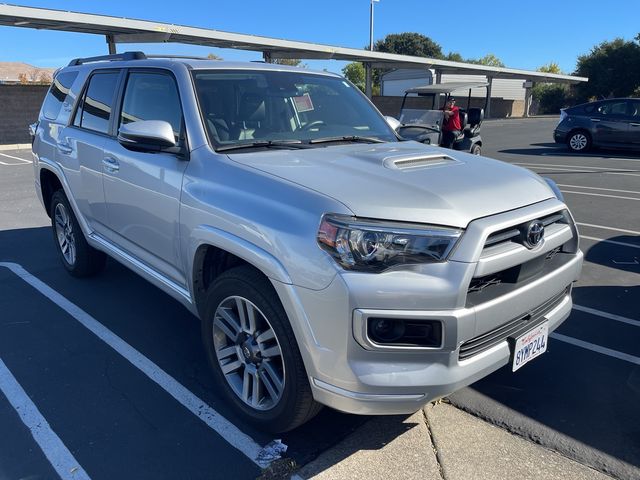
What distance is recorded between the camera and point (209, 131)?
3.15m

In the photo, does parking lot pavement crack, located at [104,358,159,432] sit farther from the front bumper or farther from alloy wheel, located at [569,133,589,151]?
alloy wheel, located at [569,133,589,151]

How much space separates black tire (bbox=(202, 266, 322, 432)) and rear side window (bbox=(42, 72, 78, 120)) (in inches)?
127

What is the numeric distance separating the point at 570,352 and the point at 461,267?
2.03 metres

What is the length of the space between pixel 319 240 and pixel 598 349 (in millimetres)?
2636

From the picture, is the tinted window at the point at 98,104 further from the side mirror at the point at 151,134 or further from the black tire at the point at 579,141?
the black tire at the point at 579,141

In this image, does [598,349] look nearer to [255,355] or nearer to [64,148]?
[255,355]

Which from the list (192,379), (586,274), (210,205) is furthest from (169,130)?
(586,274)

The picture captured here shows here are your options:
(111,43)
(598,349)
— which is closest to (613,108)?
(598,349)

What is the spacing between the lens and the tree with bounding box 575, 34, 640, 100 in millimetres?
48938

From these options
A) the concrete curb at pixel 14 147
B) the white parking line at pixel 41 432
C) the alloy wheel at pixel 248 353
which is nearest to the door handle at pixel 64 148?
the white parking line at pixel 41 432

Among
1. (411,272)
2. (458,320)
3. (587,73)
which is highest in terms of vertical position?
(587,73)

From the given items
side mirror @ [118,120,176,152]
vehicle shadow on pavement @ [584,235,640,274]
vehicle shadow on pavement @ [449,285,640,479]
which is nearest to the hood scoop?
side mirror @ [118,120,176,152]

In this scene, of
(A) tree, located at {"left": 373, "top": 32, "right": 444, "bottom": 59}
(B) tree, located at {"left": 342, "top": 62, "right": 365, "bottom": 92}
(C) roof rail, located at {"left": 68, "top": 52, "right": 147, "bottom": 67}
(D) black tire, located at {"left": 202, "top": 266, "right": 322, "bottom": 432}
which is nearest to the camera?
(D) black tire, located at {"left": 202, "top": 266, "right": 322, "bottom": 432}

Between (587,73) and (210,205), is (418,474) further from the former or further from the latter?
(587,73)
